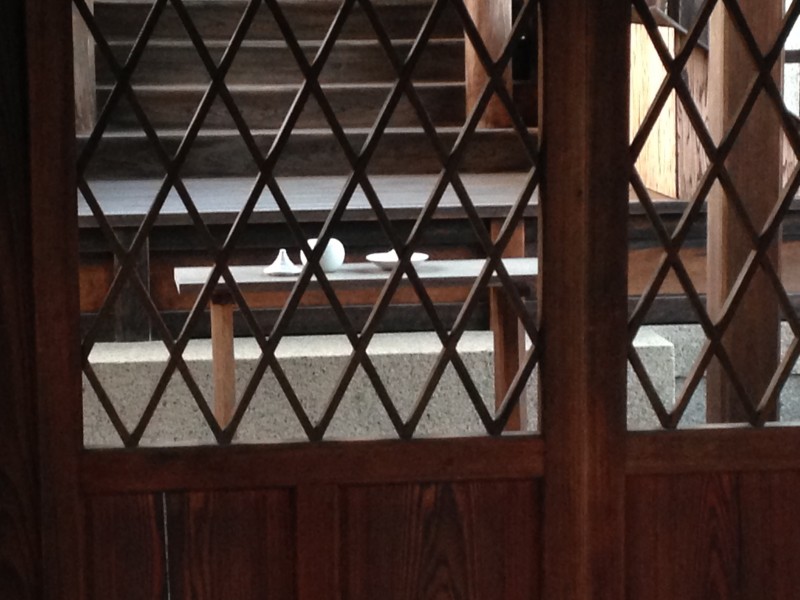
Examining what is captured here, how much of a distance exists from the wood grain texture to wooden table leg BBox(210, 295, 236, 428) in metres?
1.53

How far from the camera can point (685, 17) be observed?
4930mm

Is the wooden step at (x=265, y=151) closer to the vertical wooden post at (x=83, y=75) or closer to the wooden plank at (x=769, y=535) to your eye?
the vertical wooden post at (x=83, y=75)

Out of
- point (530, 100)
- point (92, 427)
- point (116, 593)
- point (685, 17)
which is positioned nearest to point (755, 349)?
point (116, 593)

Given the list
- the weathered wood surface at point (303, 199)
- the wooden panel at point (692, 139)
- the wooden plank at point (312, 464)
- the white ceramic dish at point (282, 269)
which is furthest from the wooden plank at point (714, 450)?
the wooden panel at point (692, 139)

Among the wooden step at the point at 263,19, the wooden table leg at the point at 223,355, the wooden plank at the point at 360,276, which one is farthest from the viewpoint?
the wooden step at the point at 263,19

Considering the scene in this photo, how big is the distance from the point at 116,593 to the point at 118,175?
3293 millimetres

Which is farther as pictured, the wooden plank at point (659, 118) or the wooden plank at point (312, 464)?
the wooden plank at point (659, 118)

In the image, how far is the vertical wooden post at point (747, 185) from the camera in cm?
248

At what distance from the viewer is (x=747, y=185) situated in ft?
8.24

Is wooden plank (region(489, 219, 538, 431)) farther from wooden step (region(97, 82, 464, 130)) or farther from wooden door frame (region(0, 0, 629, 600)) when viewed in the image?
wooden step (region(97, 82, 464, 130))

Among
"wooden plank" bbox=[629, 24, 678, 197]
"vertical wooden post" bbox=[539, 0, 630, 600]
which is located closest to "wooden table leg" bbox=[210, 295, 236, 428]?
"vertical wooden post" bbox=[539, 0, 630, 600]

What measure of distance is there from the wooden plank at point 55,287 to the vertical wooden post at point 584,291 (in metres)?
0.64

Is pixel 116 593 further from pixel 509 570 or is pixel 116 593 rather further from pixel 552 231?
pixel 552 231

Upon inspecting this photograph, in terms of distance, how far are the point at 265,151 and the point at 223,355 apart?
163 centimetres
